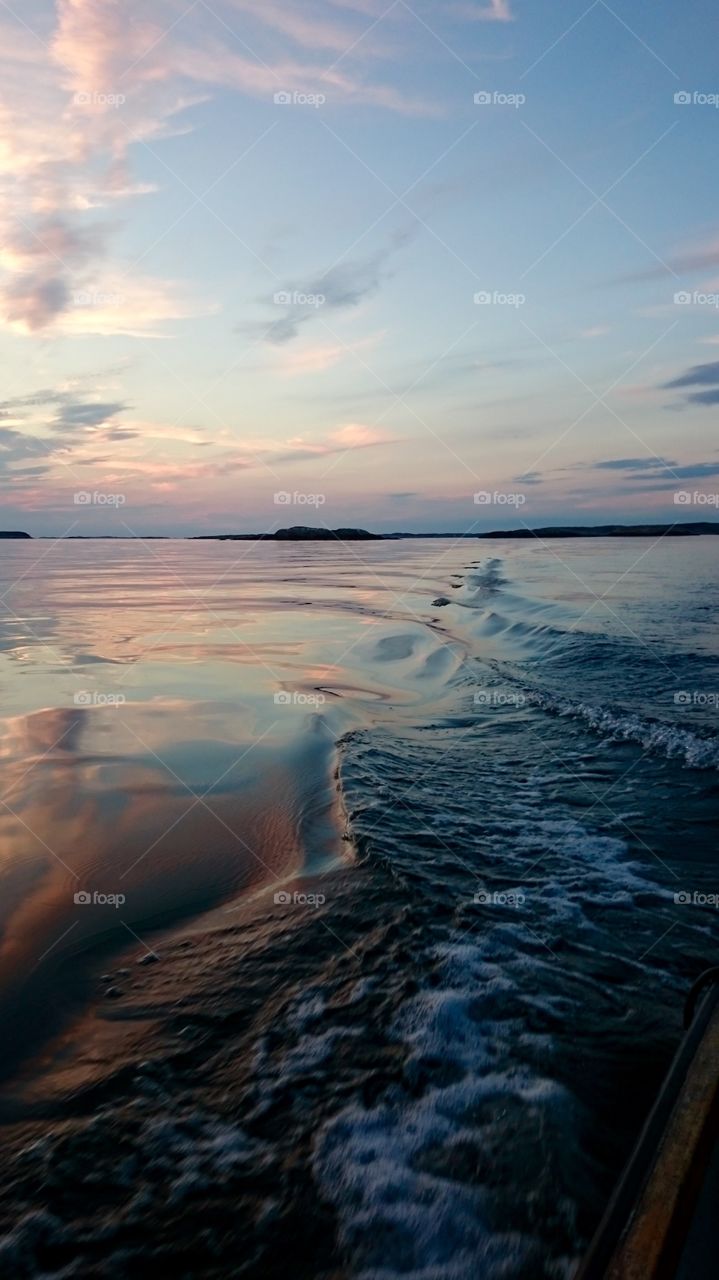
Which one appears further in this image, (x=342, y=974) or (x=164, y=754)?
(x=164, y=754)

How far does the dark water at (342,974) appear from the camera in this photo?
112 inches

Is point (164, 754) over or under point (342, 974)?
over

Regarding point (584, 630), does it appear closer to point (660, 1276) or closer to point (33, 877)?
point (33, 877)

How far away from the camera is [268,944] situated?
456cm

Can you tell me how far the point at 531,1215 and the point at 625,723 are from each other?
7.73 m

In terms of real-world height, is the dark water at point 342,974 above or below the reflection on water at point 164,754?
below

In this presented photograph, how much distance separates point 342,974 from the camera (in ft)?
14.0

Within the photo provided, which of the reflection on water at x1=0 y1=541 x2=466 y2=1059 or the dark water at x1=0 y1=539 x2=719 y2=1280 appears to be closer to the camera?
the dark water at x1=0 y1=539 x2=719 y2=1280

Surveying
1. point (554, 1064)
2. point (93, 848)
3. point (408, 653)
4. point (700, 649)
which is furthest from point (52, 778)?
point (700, 649)

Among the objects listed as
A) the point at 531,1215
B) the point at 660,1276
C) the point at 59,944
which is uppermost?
the point at 660,1276

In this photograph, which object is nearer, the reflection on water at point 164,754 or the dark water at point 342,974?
the dark water at point 342,974

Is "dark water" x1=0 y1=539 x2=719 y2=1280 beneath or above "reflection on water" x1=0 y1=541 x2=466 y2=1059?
beneath

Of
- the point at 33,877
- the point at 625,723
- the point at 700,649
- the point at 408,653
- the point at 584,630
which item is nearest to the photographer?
the point at 33,877

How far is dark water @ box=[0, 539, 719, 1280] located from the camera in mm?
2842
